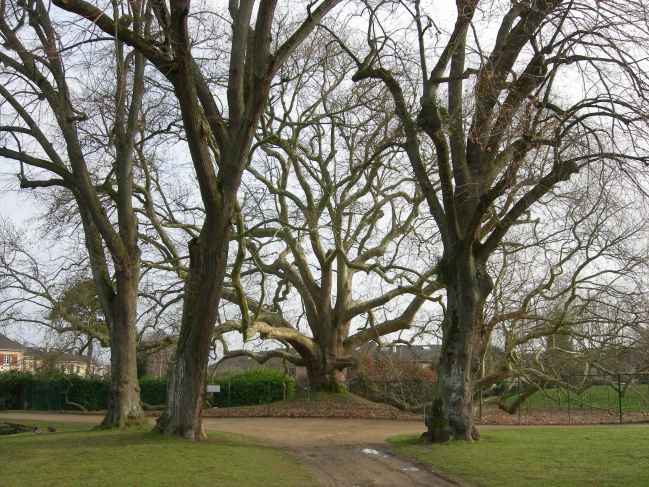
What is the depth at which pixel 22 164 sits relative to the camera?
47.7ft

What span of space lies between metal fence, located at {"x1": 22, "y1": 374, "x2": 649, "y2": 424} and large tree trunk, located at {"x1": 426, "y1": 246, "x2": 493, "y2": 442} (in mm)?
6700

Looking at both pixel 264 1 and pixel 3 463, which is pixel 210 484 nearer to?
pixel 3 463

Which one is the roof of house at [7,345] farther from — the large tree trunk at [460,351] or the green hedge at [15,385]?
the large tree trunk at [460,351]

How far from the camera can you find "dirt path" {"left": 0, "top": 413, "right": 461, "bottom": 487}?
891cm

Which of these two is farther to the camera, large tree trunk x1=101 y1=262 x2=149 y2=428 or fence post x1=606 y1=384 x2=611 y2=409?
fence post x1=606 y1=384 x2=611 y2=409

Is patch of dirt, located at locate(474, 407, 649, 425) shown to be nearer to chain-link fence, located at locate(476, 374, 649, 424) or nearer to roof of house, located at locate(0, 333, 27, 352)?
chain-link fence, located at locate(476, 374, 649, 424)

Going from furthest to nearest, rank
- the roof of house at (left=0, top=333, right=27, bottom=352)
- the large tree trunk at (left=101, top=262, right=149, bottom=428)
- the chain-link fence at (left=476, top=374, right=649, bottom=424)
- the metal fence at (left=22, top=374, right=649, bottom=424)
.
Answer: the roof of house at (left=0, top=333, right=27, bottom=352) → the metal fence at (left=22, top=374, right=649, bottom=424) → the chain-link fence at (left=476, top=374, right=649, bottom=424) → the large tree trunk at (left=101, top=262, right=149, bottom=428)

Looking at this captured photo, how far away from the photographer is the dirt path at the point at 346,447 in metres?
8.91

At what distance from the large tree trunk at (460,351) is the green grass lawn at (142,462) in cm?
323

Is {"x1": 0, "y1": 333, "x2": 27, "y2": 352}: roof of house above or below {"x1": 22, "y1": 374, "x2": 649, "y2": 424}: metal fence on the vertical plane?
above

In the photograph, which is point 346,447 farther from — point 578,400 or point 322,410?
point 578,400

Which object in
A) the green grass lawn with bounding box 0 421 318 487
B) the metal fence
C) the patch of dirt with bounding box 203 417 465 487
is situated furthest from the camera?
the metal fence

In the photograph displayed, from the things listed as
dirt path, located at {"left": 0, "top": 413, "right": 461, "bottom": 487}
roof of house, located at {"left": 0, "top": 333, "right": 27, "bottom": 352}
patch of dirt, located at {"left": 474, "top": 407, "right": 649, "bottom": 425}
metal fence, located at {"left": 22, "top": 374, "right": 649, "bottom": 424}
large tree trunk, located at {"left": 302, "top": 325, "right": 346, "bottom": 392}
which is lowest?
dirt path, located at {"left": 0, "top": 413, "right": 461, "bottom": 487}

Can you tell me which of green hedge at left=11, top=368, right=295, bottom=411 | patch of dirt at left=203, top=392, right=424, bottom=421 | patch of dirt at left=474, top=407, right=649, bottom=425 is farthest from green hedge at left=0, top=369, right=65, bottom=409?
patch of dirt at left=474, top=407, right=649, bottom=425
